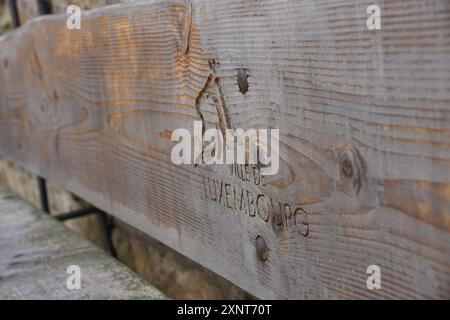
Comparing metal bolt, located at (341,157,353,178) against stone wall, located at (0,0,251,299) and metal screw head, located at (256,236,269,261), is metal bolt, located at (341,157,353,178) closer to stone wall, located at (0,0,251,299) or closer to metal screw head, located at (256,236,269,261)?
Result: metal screw head, located at (256,236,269,261)

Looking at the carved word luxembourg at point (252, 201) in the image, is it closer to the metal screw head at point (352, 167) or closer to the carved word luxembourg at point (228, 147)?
the carved word luxembourg at point (228, 147)

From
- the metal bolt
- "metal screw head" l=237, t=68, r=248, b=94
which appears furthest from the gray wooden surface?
the metal bolt

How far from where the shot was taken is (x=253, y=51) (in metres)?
1.04

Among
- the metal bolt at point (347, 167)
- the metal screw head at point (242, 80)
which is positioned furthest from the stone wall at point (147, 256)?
the metal bolt at point (347, 167)

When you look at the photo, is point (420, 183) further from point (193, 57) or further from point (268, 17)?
point (193, 57)

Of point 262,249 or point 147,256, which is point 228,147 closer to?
point 262,249

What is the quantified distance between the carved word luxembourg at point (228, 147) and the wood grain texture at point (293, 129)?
2cm

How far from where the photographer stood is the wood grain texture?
76cm

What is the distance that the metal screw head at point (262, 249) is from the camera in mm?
1100

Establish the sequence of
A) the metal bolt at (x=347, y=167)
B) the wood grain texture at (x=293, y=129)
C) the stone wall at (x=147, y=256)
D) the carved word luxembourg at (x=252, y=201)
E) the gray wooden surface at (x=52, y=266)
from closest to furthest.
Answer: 1. the wood grain texture at (x=293, y=129)
2. the metal bolt at (x=347, y=167)
3. the carved word luxembourg at (x=252, y=201)
4. the gray wooden surface at (x=52, y=266)
5. the stone wall at (x=147, y=256)

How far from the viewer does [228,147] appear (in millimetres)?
1161

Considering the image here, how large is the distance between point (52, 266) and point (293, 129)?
880 millimetres

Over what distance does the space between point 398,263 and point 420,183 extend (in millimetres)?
108

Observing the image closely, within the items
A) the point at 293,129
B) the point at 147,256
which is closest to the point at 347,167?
the point at 293,129
